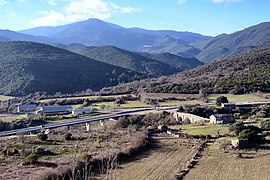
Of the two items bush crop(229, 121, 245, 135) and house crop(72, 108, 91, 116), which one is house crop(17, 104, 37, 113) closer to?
house crop(72, 108, 91, 116)

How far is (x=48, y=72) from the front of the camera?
10988 cm

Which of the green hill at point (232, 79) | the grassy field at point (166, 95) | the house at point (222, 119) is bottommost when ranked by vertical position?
the house at point (222, 119)

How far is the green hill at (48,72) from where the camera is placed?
9831cm

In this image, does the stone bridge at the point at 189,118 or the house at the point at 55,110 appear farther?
the house at the point at 55,110

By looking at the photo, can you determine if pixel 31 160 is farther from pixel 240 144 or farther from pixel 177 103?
pixel 177 103

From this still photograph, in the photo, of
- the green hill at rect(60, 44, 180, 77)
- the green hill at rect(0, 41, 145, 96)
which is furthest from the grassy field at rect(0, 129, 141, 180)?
the green hill at rect(60, 44, 180, 77)

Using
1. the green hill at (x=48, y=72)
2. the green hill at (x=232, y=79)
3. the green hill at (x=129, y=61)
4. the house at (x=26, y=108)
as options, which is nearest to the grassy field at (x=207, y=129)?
the green hill at (x=232, y=79)

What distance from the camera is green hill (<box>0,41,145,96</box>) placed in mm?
98312

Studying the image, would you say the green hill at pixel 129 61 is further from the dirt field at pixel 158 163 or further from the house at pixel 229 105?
the dirt field at pixel 158 163

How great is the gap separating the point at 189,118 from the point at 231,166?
980 inches

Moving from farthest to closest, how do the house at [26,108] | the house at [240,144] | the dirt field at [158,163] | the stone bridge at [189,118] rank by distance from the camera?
the house at [26,108]
the stone bridge at [189,118]
the house at [240,144]
the dirt field at [158,163]

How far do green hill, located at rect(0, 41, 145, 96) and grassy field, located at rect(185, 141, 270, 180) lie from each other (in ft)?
230

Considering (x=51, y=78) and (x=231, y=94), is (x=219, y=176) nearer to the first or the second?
(x=231, y=94)

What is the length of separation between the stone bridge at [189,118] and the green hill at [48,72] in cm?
4898
